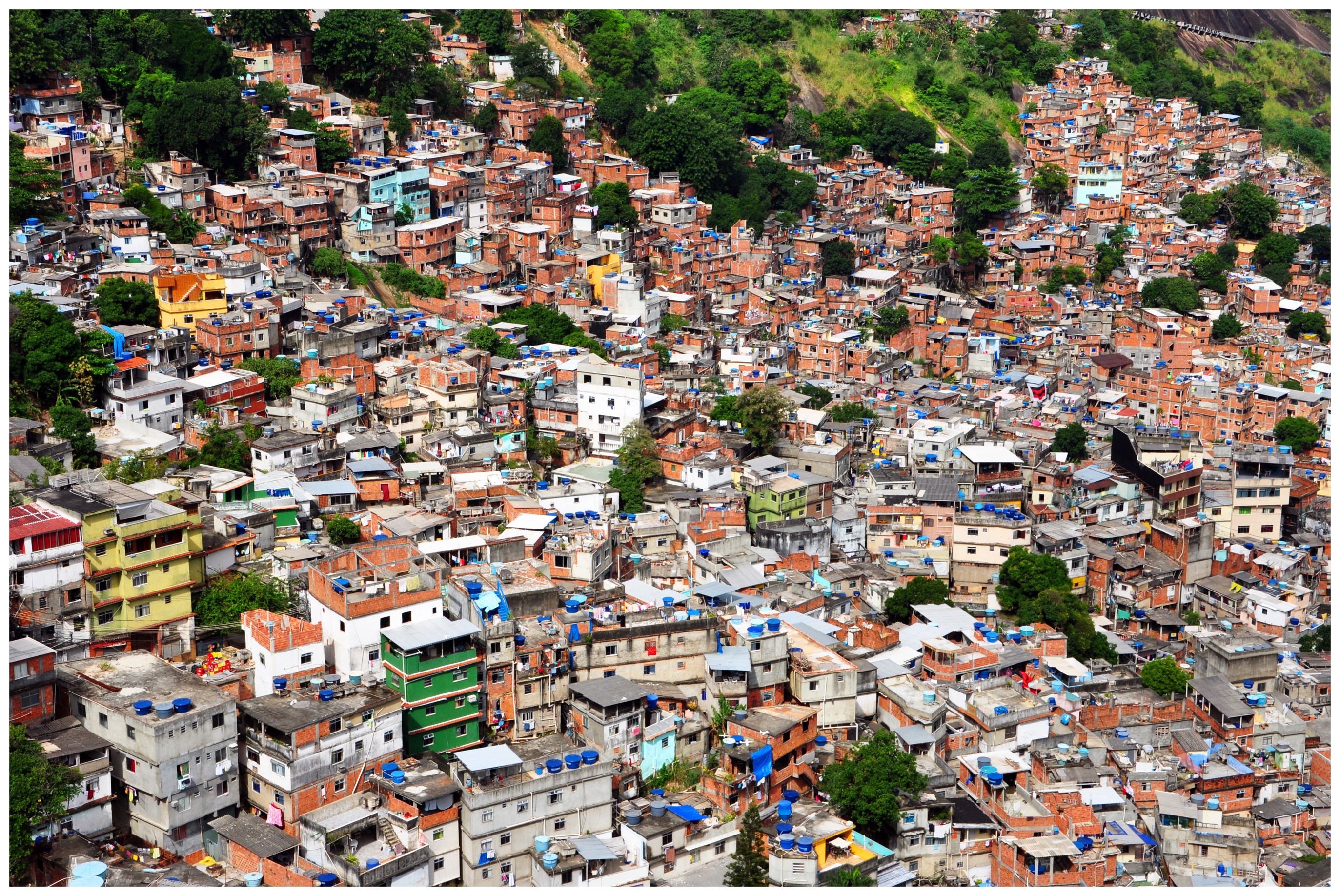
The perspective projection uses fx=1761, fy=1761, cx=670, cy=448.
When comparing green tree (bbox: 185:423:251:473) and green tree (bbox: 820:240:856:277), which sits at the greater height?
green tree (bbox: 820:240:856:277)

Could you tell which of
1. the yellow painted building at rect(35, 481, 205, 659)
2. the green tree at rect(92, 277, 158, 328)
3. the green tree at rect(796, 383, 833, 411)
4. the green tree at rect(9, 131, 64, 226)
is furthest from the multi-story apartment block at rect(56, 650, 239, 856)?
the green tree at rect(796, 383, 833, 411)

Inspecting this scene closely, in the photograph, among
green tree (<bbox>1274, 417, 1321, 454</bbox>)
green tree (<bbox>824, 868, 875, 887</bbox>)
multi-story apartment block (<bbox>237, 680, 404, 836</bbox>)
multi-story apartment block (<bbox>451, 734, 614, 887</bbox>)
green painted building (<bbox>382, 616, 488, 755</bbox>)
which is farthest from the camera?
green tree (<bbox>1274, 417, 1321, 454</bbox>)

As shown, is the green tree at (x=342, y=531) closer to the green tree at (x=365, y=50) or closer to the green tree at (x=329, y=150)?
the green tree at (x=329, y=150)

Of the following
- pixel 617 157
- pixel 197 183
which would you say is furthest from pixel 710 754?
pixel 617 157

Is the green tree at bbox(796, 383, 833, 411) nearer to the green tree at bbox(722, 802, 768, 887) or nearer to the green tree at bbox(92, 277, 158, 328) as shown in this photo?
the green tree at bbox(92, 277, 158, 328)

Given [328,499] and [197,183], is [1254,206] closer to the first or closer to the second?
[197,183]

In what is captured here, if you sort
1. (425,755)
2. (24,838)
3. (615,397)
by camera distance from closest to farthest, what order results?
(24,838) → (425,755) → (615,397)
